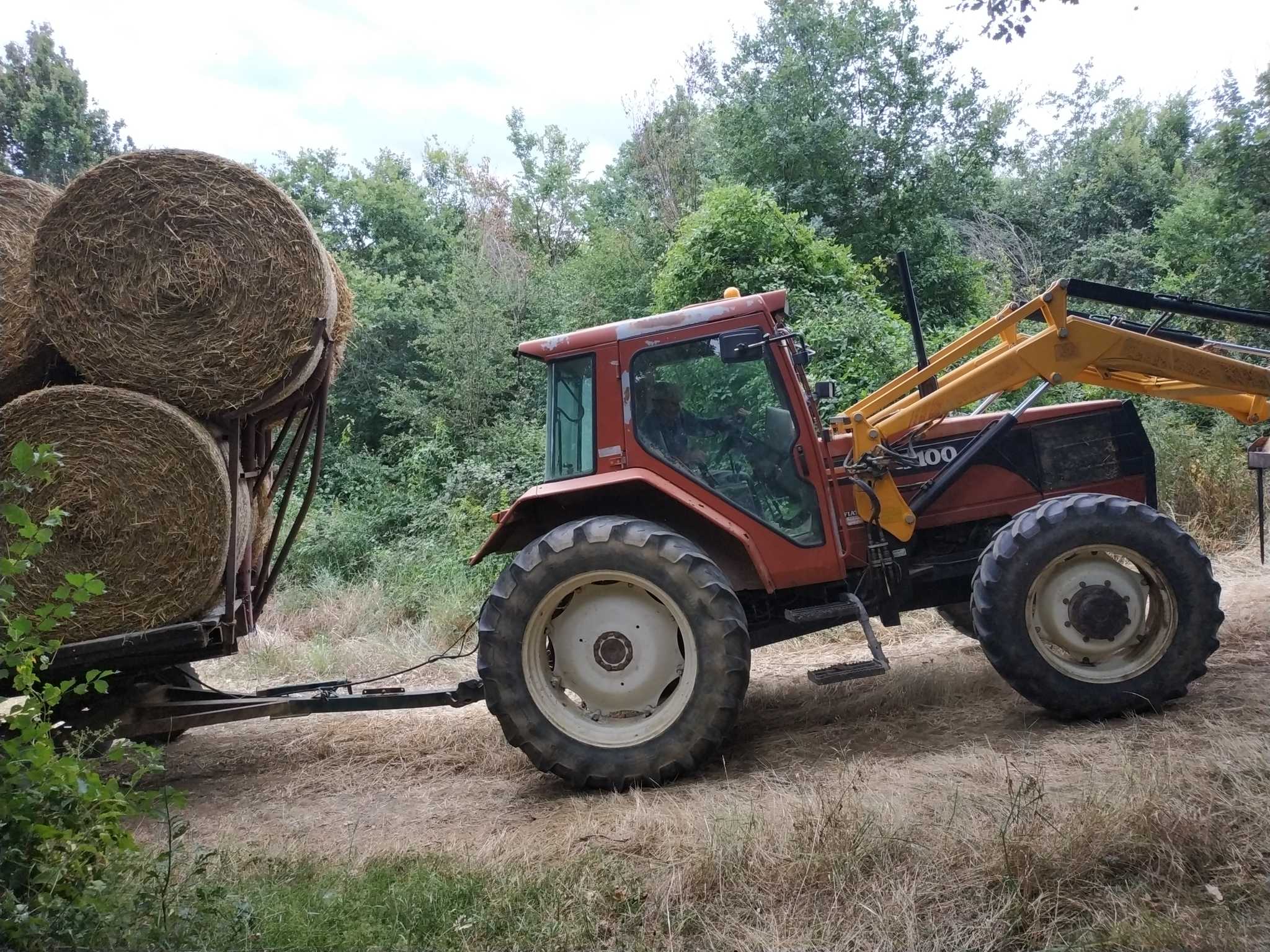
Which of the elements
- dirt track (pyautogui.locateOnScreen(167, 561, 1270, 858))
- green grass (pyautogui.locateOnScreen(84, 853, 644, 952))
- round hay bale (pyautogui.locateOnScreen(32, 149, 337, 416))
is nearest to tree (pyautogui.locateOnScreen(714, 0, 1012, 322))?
dirt track (pyautogui.locateOnScreen(167, 561, 1270, 858))

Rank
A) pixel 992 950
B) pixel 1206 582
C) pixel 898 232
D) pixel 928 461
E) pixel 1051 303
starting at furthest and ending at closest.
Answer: pixel 898 232 → pixel 928 461 → pixel 1051 303 → pixel 1206 582 → pixel 992 950

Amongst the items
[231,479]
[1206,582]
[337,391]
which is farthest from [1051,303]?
[337,391]

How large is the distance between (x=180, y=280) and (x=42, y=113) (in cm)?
1332

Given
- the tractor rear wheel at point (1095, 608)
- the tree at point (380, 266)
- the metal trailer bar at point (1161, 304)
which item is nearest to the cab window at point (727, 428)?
the tractor rear wheel at point (1095, 608)

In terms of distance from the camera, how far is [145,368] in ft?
14.3

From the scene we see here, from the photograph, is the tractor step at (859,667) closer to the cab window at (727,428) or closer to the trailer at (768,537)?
the trailer at (768,537)

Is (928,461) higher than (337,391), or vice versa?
(337,391)

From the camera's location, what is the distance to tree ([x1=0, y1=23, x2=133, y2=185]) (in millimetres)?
14258

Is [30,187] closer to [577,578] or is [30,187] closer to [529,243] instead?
[577,578]

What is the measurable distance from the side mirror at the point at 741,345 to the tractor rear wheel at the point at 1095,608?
139 cm

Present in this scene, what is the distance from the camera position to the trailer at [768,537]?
433 cm

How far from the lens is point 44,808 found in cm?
259

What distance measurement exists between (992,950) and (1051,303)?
10.4 ft

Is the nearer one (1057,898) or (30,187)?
(1057,898)
